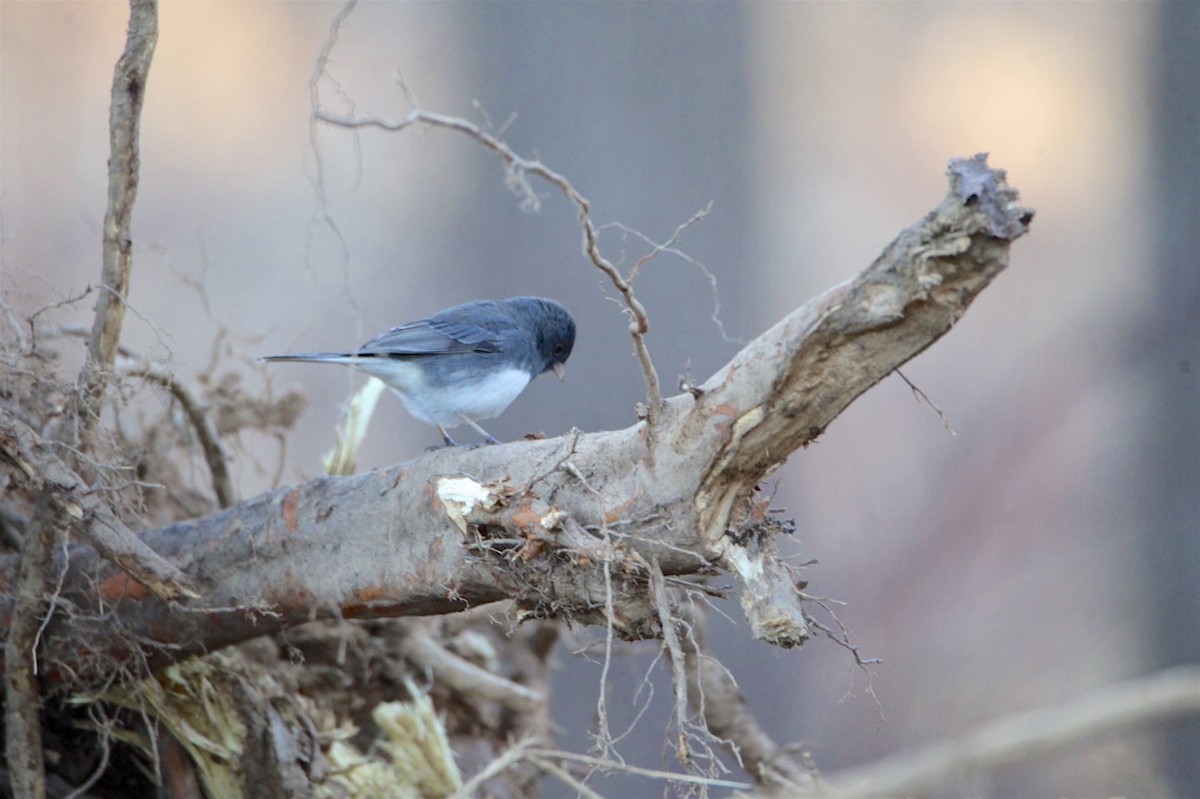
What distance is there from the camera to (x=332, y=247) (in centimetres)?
498

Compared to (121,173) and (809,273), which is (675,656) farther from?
(809,273)

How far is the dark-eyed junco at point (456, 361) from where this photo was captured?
3191 millimetres

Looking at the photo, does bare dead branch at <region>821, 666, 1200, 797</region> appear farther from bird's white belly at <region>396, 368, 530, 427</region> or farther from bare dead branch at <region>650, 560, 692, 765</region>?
bird's white belly at <region>396, 368, 530, 427</region>

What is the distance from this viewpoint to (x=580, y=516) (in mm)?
1934

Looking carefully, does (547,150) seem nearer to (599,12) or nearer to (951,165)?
(599,12)

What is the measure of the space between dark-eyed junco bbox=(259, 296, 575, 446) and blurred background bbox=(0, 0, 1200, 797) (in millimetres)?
1201

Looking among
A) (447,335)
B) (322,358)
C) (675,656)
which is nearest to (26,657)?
(322,358)

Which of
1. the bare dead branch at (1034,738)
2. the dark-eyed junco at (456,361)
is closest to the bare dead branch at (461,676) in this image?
the dark-eyed junco at (456,361)

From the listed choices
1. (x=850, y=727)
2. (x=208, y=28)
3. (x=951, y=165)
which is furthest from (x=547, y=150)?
(x=951, y=165)

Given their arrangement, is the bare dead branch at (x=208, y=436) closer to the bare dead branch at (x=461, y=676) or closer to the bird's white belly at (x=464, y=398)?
the bird's white belly at (x=464, y=398)

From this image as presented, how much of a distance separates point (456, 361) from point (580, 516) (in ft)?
4.55

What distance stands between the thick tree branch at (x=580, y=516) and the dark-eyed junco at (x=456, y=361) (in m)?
0.79

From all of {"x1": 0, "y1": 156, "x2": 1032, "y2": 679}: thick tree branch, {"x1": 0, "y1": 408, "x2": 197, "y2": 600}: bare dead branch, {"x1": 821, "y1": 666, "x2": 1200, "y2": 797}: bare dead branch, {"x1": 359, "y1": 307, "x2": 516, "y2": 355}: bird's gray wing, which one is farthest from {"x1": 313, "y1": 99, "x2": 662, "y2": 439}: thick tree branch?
{"x1": 359, "y1": 307, "x2": 516, "y2": 355}: bird's gray wing

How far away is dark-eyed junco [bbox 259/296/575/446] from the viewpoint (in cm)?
319
